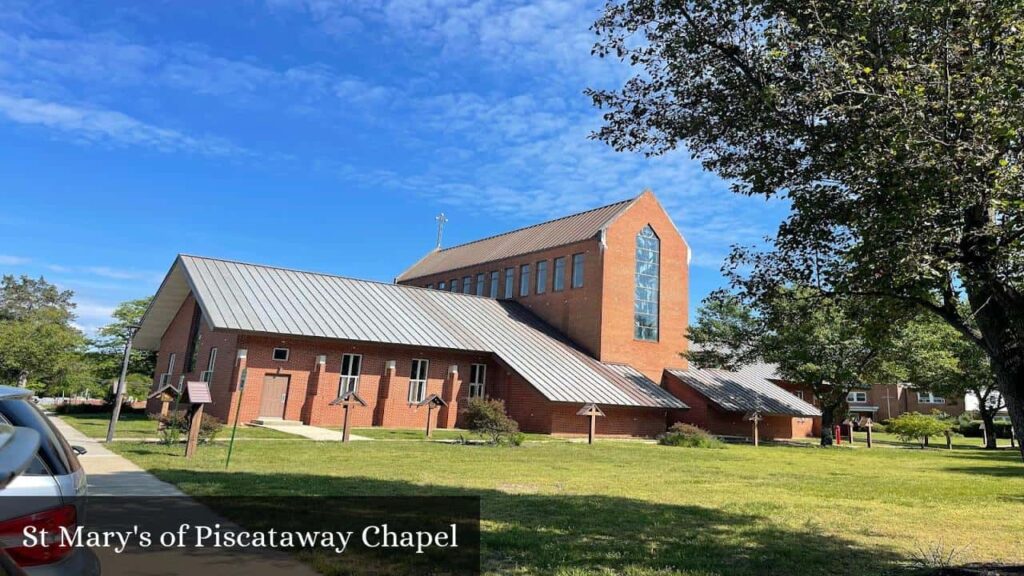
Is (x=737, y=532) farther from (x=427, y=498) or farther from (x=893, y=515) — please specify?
(x=427, y=498)

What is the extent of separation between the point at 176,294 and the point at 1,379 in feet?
68.2

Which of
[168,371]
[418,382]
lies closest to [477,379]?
[418,382]

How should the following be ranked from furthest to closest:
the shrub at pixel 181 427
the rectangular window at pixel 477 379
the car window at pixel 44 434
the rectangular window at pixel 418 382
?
the rectangular window at pixel 477 379
the rectangular window at pixel 418 382
the shrub at pixel 181 427
the car window at pixel 44 434

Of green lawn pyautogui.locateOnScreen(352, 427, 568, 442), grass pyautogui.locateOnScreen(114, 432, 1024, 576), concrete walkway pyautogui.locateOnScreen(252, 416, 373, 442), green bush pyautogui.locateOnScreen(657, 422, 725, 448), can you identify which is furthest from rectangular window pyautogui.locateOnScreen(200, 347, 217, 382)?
green bush pyautogui.locateOnScreen(657, 422, 725, 448)

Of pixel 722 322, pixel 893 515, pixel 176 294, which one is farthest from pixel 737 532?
pixel 176 294

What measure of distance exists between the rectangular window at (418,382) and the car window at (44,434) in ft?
87.6

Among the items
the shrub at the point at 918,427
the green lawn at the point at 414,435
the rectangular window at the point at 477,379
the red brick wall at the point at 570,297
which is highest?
the red brick wall at the point at 570,297

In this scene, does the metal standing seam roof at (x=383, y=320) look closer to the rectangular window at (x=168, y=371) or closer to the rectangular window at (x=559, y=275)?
the rectangular window at (x=168, y=371)

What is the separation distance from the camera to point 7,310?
8381cm

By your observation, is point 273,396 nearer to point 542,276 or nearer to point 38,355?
point 542,276

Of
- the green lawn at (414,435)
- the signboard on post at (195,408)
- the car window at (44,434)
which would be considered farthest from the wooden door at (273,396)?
the car window at (44,434)

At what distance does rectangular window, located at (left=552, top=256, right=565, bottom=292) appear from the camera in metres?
39.1

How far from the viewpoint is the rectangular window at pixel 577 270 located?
3767 centimetres

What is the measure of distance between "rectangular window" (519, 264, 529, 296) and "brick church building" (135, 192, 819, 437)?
133mm
